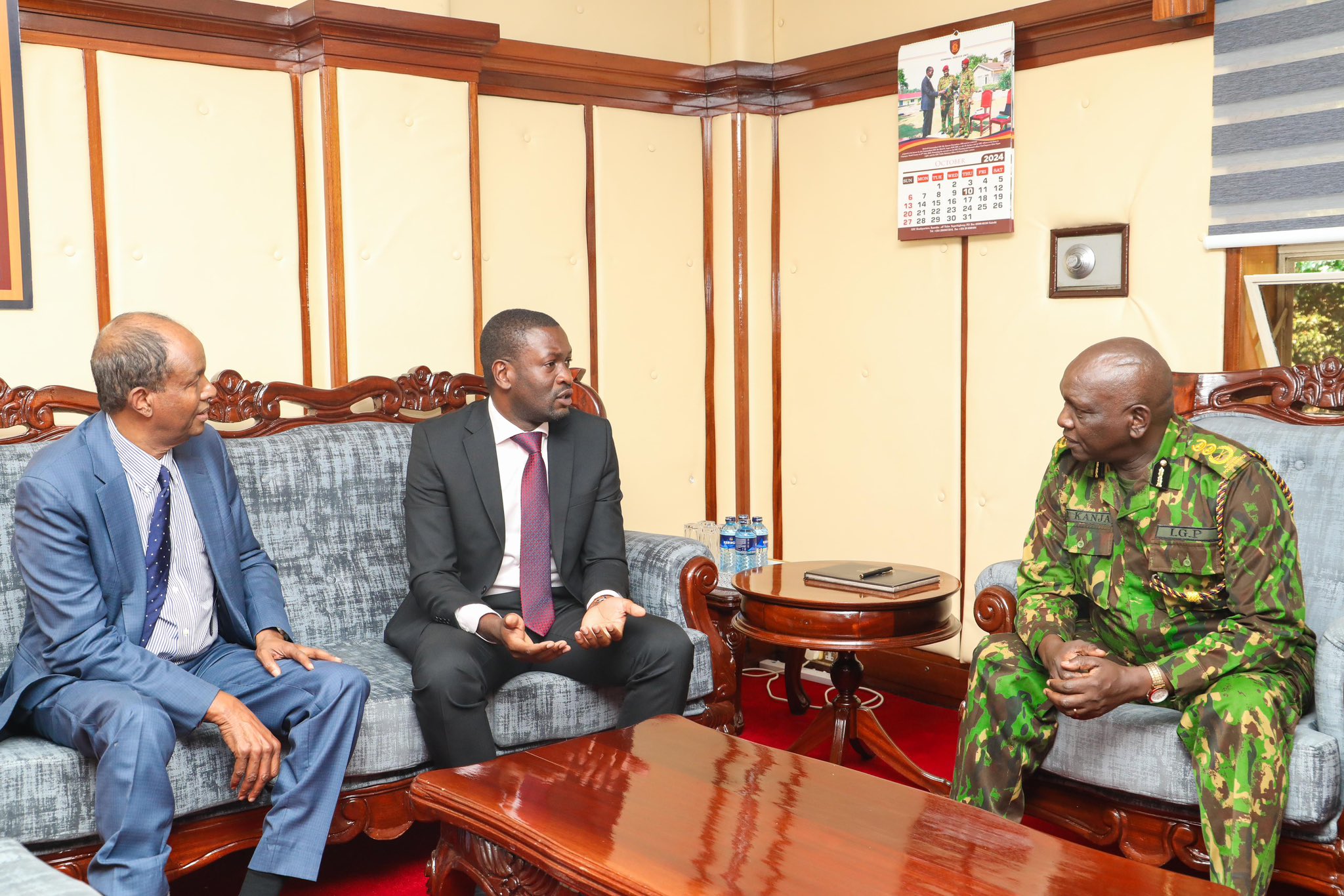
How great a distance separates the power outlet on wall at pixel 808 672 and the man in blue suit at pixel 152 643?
2.26m

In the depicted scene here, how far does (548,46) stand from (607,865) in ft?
10.2

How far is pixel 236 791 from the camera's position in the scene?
→ 246cm

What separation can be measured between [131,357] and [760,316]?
2.66 metres

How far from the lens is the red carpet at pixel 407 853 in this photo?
9.04 feet

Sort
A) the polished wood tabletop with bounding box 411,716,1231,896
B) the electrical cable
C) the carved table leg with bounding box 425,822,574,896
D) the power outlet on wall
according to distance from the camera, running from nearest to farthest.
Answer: the polished wood tabletop with bounding box 411,716,1231,896 → the carved table leg with bounding box 425,822,574,896 → the electrical cable → the power outlet on wall

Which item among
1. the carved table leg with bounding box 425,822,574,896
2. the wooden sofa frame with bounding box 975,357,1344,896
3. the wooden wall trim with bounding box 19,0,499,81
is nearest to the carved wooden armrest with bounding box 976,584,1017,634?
the wooden sofa frame with bounding box 975,357,1344,896

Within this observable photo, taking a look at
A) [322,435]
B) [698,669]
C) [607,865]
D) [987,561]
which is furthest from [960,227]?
[607,865]

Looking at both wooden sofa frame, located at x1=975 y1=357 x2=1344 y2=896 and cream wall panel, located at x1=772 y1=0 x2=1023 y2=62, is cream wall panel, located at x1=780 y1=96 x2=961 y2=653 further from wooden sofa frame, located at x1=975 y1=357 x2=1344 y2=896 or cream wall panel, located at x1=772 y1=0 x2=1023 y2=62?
wooden sofa frame, located at x1=975 y1=357 x2=1344 y2=896

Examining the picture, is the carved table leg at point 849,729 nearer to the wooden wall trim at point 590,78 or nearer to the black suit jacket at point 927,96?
the black suit jacket at point 927,96

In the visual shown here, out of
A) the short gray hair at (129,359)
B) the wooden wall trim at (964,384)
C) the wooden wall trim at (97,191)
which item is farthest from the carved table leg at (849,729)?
the wooden wall trim at (97,191)

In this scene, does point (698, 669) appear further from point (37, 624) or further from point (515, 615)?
point (37, 624)

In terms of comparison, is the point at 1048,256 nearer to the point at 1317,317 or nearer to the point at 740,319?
the point at 1317,317

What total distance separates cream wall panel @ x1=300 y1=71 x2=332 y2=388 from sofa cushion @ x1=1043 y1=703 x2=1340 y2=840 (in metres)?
2.28

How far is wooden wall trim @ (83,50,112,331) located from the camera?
10.7 feet
